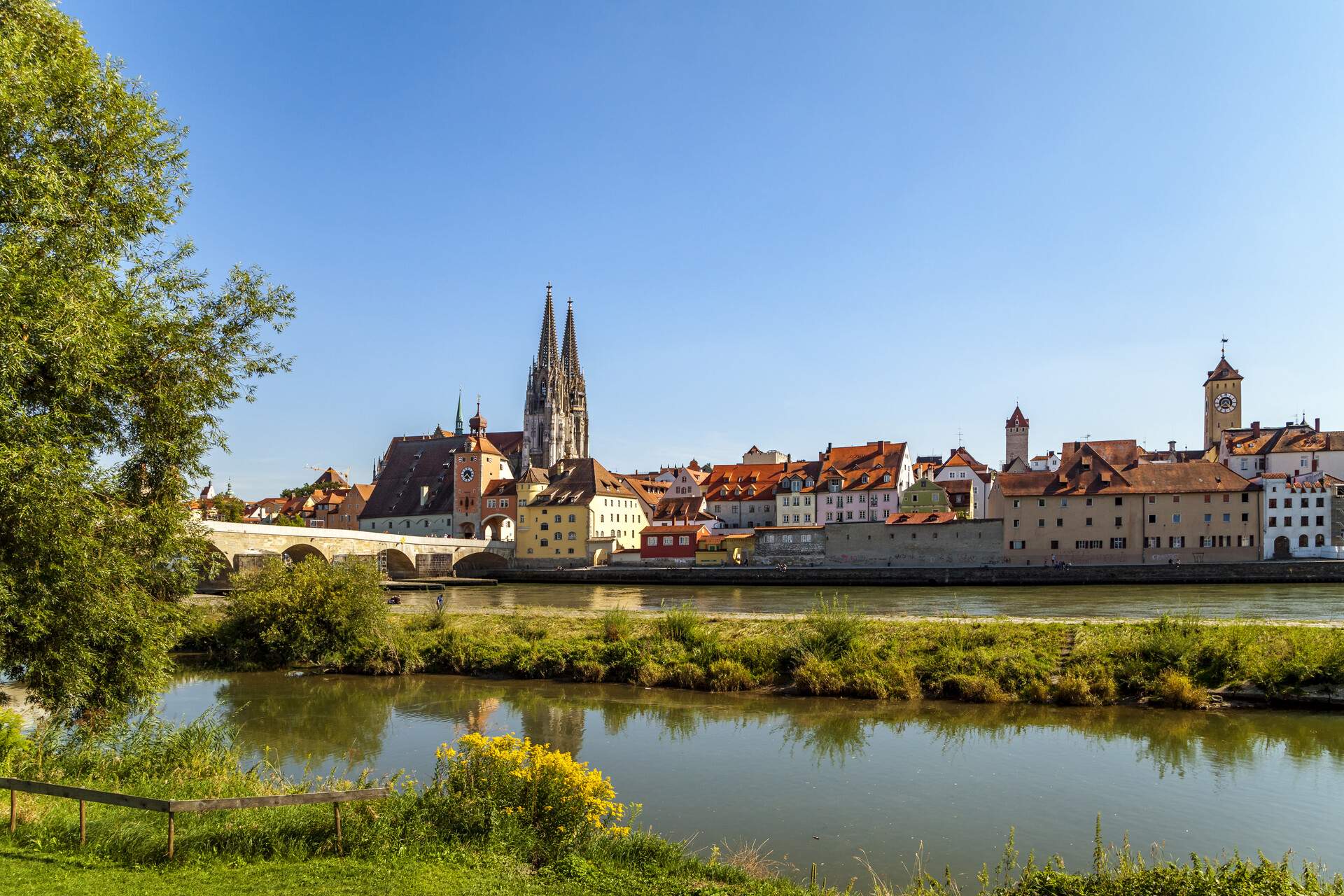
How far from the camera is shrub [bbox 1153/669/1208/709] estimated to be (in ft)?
66.9

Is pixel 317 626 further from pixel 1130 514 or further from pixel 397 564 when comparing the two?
pixel 1130 514

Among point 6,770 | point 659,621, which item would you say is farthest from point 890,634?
point 6,770

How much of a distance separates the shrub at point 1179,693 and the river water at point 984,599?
13.4 m

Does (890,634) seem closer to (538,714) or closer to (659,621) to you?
(659,621)

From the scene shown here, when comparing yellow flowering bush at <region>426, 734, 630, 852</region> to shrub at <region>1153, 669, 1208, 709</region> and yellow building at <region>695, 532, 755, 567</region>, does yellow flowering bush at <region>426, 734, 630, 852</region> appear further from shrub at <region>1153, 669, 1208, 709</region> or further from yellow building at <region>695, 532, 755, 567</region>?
yellow building at <region>695, 532, 755, 567</region>

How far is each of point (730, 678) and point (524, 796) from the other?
13510mm

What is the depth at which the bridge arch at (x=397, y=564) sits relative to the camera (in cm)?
7831

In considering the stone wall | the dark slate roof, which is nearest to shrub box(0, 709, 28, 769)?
the stone wall

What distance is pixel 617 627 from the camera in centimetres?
2855

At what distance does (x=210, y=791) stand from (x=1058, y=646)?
786 inches

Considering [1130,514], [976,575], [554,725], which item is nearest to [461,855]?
[554,725]

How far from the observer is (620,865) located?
1005 cm

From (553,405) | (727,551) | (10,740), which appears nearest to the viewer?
(10,740)

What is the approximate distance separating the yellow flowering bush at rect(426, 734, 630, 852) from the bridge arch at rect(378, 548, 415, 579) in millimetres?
68956
